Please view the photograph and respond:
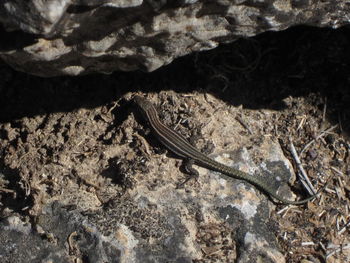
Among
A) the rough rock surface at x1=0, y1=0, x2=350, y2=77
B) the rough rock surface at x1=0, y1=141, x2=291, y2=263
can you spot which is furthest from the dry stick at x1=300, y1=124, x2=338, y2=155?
the rough rock surface at x1=0, y1=0, x2=350, y2=77

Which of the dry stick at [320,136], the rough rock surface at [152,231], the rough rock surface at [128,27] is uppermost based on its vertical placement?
the rough rock surface at [128,27]

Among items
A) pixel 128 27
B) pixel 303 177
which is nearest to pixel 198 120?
pixel 303 177

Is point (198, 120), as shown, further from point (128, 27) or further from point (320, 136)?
point (128, 27)

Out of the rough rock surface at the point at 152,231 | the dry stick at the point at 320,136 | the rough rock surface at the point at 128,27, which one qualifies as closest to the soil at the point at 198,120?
the dry stick at the point at 320,136

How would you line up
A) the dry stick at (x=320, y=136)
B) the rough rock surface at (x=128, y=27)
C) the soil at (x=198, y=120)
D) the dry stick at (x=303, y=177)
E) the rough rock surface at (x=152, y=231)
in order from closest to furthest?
the rough rock surface at (x=128, y=27)
the rough rock surface at (x=152, y=231)
the soil at (x=198, y=120)
the dry stick at (x=303, y=177)
the dry stick at (x=320, y=136)

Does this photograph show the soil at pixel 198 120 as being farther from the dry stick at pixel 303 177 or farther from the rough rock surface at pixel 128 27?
the rough rock surface at pixel 128 27

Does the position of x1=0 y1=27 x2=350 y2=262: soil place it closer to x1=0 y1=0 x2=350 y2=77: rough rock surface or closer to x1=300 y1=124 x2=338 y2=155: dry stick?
x1=300 y1=124 x2=338 y2=155: dry stick
